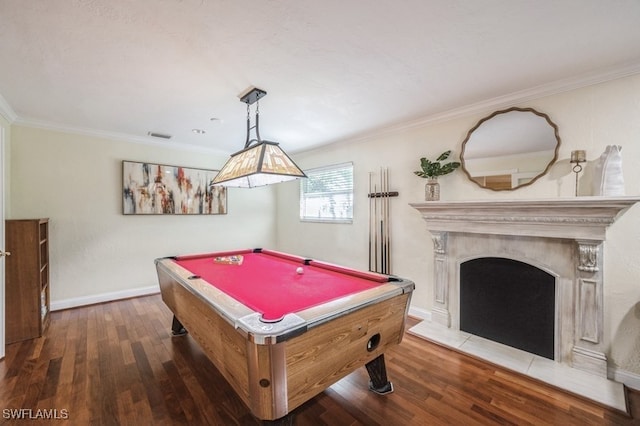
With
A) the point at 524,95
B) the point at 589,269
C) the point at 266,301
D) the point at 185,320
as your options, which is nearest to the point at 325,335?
the point at 266,301

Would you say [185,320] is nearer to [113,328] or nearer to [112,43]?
[113,328]

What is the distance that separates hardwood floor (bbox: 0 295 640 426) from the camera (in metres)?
1.66

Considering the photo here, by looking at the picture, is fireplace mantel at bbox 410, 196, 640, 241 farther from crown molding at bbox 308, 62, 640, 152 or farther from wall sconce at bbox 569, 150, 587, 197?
crown molding at bbox 308, 62, 640, 152

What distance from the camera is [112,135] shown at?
12.3 ft

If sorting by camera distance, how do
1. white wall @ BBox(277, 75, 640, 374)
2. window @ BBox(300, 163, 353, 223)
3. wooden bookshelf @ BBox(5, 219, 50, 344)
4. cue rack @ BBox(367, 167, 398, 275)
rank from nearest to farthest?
white wall @ BBox(277, 75, 640, 374), wooden bookshelf @ BBox(5, 219, 50, 344), cue rack @ BBox(367, 167, 398, 275), window @ BBox(300, 163, 353, 223)

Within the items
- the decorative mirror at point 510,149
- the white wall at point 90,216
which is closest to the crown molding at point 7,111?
the white wall at point 90,216

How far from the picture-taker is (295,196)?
5.16m

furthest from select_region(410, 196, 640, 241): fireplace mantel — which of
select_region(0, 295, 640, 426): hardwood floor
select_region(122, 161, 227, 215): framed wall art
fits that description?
select_region(122, 161, 227, 215): framed wall art

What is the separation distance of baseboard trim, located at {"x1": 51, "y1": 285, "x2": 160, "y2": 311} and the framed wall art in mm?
1194

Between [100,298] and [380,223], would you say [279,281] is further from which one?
[100,298]

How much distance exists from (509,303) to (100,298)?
5137 mm

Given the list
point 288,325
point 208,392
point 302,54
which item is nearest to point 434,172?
point 302,54

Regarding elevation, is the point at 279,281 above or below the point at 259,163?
below

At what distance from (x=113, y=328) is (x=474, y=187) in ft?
14.1
